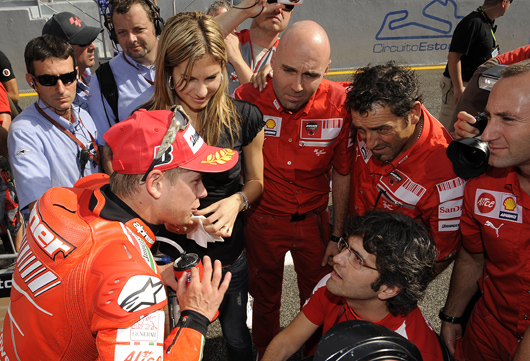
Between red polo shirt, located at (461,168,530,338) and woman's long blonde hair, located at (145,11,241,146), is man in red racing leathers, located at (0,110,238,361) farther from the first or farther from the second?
red polo shirt, located at (461,168,530,338)

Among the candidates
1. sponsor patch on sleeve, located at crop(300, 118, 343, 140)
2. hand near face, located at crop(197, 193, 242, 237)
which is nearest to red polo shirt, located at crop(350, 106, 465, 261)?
sponsor patch on sleeve, located at crop(300, 118, 343, 140)

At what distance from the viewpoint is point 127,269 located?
1.53 meters

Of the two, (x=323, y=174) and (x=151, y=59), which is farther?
(x=151, y=59)

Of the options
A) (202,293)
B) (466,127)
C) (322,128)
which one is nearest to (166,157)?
(202,293)

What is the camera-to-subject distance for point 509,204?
2354 mm

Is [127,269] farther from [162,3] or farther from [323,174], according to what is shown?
[162,3]

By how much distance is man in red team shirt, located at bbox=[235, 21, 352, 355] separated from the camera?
9.80 feet

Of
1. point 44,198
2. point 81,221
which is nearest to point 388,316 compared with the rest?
point 81,221

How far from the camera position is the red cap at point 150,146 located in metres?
1.84

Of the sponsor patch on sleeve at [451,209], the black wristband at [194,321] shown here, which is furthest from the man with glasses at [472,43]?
the black wristband at [194,321]

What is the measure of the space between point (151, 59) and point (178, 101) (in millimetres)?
1120

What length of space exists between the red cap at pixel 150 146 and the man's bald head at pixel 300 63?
45.8 inches

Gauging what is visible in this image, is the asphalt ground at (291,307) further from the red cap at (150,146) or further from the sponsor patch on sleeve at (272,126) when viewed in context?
the red cap at (150,146)

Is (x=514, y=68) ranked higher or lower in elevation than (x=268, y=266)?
higher
